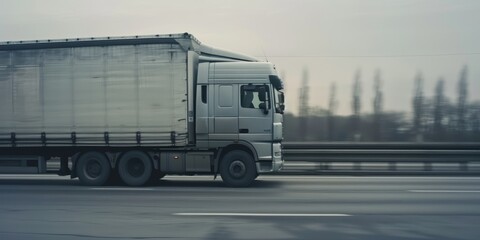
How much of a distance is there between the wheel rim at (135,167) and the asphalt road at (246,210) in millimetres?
533

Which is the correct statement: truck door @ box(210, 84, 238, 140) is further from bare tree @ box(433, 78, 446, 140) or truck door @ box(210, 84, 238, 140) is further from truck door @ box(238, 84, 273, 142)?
bare tree @ box(433, 78, 446, 140)

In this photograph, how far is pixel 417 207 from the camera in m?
9.84

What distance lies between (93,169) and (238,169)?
12.9 feet

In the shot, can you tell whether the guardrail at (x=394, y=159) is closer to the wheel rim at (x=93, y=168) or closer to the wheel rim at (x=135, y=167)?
the wheel rim at (x=135, y=167)

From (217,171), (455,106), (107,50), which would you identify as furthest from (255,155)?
(455,106)

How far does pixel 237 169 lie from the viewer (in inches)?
520

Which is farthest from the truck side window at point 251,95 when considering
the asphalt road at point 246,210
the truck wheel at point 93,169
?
the truck wheel at point 93,169

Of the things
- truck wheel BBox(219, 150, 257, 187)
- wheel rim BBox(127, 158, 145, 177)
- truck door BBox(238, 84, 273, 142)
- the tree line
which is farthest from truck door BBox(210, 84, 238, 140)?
the tree line

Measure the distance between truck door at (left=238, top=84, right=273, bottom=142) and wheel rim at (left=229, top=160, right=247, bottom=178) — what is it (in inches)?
26.7

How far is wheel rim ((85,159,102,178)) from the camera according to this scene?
13.7 metres

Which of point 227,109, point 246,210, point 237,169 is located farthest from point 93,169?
point 246,210

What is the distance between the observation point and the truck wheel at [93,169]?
535 inches

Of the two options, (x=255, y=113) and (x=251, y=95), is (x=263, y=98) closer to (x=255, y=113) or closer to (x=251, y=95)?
(x=251, y=95)

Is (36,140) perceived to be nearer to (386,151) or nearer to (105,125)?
(105,125)
